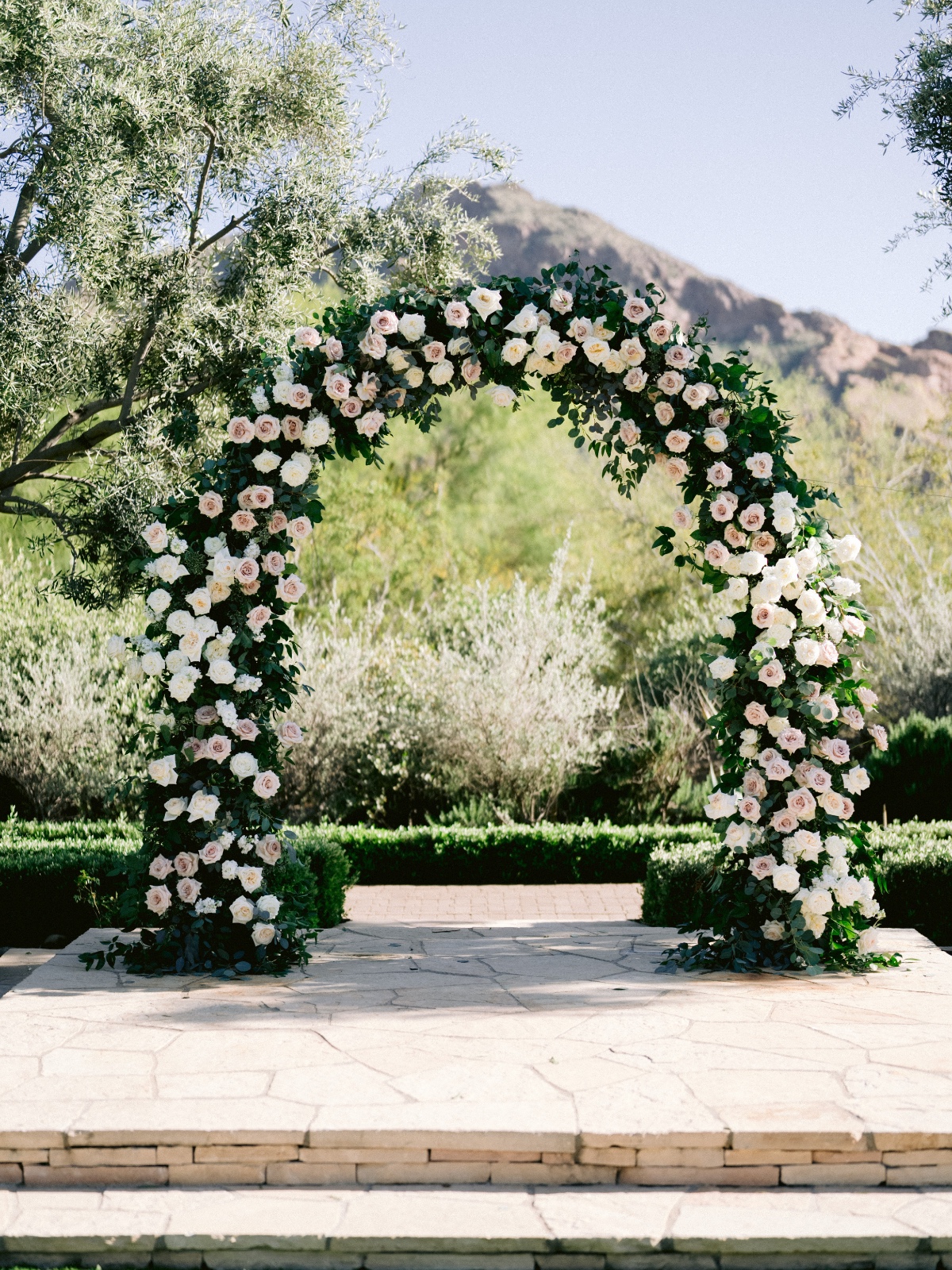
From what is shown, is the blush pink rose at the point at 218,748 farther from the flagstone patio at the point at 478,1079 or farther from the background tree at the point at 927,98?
the background tree at the point at 927,98

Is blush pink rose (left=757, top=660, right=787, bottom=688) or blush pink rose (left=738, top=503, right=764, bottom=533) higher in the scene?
blush pink rose (left=738, top=503, right=764, bottom=533)

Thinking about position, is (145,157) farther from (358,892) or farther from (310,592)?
(310,592)

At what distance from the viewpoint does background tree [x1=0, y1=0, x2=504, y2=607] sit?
7.49m

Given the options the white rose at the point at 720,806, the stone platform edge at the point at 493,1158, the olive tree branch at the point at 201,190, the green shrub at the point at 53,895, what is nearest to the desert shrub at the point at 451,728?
the green shrub at the point at 53,895

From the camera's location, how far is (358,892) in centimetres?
941

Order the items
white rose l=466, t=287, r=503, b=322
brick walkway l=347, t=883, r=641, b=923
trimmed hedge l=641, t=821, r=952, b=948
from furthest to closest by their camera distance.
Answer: brick walkway l=347, t=883, r=641, b=923 → trimmed hedge l=641, t=821, r=952, b=948 → white rose l=466, t=287, r=503, b=322

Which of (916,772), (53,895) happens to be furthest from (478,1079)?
(916,772)

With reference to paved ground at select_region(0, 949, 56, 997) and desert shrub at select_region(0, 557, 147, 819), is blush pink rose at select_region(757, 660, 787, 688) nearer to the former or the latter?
paved ground at select_region(0, 949, 56, 997)

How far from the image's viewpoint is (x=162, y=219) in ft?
26.8

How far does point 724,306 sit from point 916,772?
59726 millimetres

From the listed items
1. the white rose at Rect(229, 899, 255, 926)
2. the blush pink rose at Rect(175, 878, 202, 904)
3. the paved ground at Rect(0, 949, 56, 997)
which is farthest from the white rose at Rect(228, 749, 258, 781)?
the paved ground at Rect(0, 949, 56, 997)

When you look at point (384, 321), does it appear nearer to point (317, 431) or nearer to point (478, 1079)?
point (317, 431)

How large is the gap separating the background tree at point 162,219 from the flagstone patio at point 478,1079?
148 inches

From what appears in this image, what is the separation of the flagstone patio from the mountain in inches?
1994
